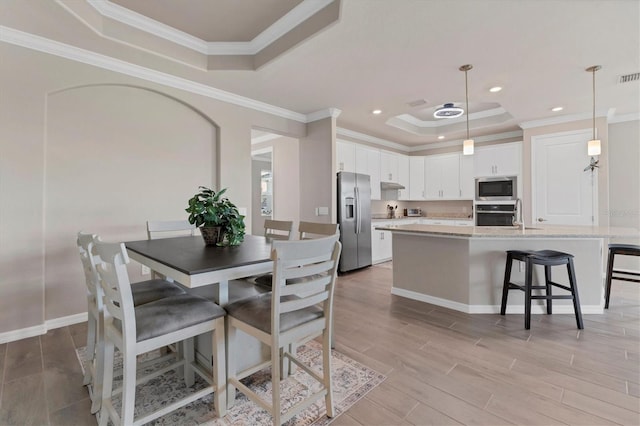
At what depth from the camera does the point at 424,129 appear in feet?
19.6

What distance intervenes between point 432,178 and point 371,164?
1745 millimetres

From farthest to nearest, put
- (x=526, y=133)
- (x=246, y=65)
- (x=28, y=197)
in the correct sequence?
(x=526, y=133) < (x=246, y=65) < (x=28, y=197)

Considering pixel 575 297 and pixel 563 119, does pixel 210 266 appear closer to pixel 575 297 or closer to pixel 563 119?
pixel 575 297

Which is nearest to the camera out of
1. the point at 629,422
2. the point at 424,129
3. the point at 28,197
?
the point at 629,422

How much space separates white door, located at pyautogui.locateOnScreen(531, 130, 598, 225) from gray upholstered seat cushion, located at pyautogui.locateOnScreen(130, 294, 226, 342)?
18.1 feet

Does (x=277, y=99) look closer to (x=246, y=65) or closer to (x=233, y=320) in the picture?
(x=246, y=65)

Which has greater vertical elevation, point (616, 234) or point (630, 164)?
point (630, 164)

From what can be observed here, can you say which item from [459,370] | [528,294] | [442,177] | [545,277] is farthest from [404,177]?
[459,370]

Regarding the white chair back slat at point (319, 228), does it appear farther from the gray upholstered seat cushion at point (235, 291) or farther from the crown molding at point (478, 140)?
the crown molding at point (478, 140)

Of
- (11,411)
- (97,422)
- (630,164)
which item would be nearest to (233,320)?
(97,422)

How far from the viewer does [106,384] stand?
4.81 feet

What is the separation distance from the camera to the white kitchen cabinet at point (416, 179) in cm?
664

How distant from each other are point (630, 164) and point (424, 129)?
3.19m

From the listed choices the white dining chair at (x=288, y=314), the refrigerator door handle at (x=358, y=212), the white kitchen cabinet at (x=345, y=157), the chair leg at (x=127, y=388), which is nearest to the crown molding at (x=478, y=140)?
the white kitchen cabinet at (x=345, y=157)
